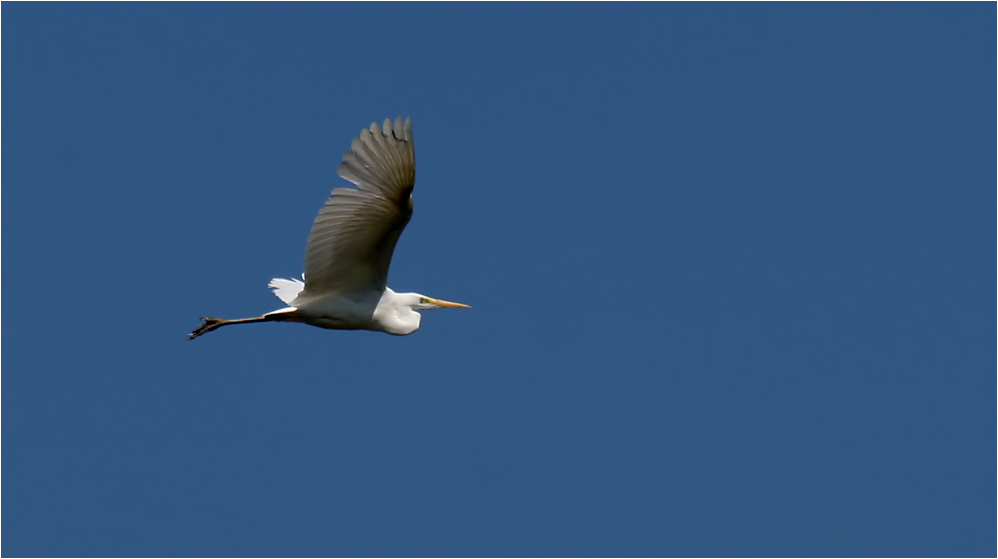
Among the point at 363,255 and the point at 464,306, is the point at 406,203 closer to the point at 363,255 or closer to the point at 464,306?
the point at 363,255

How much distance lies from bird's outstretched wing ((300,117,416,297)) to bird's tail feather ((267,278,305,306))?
102 centimetres

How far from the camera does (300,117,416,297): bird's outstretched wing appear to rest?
9094 mm

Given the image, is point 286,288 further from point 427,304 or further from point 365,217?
point 365,217

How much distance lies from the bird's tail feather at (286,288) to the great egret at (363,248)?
1 centimetres

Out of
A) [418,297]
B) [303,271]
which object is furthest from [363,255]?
[418,297]

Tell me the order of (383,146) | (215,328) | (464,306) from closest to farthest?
1. (383,146)
2. (215,328)
3. (464,306)

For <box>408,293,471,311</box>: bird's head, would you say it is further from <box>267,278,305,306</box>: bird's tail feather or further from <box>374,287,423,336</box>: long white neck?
<box>267,278,305,306</box>: bird's tail feather

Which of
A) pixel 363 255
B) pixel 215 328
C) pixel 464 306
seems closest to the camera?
pixel 363 255

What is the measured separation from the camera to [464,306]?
11.9 metres

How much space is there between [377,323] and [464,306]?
1.36m

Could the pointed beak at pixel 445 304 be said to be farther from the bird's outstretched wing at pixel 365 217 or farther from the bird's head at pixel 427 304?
the bird's outstretched wing at pixel 365 217

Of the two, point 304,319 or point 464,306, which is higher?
point 464,306

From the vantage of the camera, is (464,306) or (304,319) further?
(464,306)

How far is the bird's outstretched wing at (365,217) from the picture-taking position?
29.8ft
